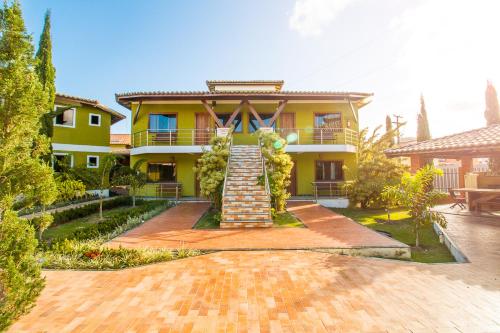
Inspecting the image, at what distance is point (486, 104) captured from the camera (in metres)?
25.6

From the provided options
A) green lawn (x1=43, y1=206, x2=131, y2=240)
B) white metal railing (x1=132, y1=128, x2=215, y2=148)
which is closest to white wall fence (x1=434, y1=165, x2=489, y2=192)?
white metal railing (x1=132, y1=128, x2=215, y2=148)

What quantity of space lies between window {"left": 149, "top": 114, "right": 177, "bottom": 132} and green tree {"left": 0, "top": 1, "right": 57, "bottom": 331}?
47.9 ft

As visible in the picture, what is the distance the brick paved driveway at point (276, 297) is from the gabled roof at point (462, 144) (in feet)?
17.0

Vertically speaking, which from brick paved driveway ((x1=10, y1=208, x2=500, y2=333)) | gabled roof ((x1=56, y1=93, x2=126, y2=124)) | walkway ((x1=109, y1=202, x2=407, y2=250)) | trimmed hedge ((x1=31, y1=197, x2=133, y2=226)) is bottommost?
brick paved driveway ((x1=10, y1=208, x2=500, y2=333))

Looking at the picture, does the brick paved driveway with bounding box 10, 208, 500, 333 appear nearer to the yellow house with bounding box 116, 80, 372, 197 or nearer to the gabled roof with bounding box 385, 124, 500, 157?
the gabled roof with bounding box 385, 124, 500, 157

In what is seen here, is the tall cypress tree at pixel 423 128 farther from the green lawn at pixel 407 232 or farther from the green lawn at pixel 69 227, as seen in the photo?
the green lawn at pixel 69 227

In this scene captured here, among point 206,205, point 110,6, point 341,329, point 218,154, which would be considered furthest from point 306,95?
point 341,329

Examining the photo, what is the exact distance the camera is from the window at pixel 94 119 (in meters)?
19.3

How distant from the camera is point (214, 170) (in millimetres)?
12094

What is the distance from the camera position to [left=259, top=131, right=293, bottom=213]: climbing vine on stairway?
461 inches

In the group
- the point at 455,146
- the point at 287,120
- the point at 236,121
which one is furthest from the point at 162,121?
the point at 455,146

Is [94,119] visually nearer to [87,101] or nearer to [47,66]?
[87,101]

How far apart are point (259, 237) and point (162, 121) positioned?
12989 mm

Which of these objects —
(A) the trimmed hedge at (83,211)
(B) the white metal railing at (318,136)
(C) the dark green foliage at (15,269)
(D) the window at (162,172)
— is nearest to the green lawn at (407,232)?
(B) the white metal railing at (318,136)
